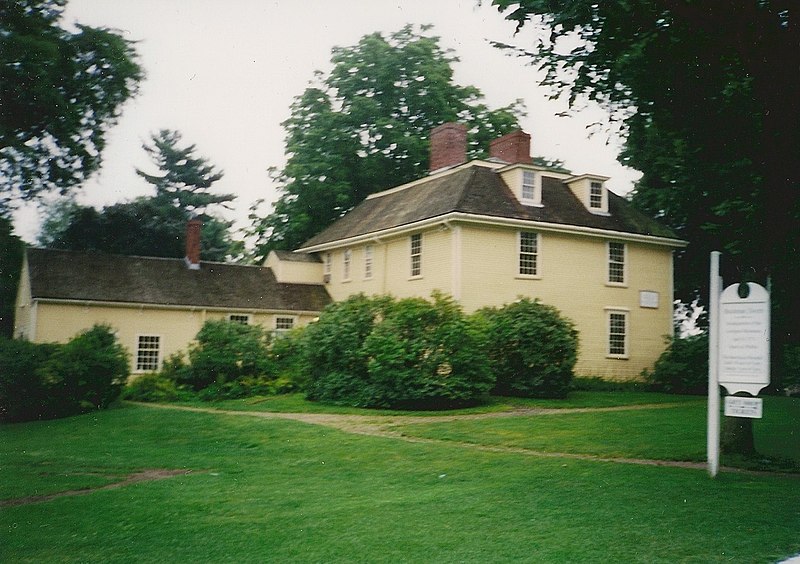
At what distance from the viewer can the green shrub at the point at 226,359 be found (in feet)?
80.1

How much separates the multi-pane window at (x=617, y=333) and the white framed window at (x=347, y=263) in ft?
35.1

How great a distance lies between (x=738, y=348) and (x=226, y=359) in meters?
17.2

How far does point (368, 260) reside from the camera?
103 feet

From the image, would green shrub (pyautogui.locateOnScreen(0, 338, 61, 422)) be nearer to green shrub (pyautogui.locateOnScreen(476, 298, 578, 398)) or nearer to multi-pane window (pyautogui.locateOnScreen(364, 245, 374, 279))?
green shrub (pyautogui.locateOnScreen(476, 298, 578, 398))

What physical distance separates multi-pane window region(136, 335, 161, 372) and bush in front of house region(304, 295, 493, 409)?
33.1 feet

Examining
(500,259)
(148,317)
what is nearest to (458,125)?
(500,259)

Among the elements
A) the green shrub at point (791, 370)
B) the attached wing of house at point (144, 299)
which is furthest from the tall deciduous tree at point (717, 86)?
the attached wing of house at point (144, 299)

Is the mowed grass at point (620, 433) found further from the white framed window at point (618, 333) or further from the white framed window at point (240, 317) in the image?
the white framed window at point (240, 317)

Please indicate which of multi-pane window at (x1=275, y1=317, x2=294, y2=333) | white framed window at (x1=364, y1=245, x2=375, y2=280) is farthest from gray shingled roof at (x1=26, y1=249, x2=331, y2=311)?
white framed window at (x1=364, y1=245, x2=375, y2=280)

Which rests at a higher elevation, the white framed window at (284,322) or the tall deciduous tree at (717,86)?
the tall deciduous tree at (717,86)

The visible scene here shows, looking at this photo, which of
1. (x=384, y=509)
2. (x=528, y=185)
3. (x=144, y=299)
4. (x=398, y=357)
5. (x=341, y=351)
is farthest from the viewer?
(x=144, y=299)

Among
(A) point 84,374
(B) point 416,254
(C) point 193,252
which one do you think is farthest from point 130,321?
(B) point 416,254

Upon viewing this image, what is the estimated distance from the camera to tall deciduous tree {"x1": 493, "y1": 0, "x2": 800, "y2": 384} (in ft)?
37.4

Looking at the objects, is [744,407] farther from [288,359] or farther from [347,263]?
[347,263]
